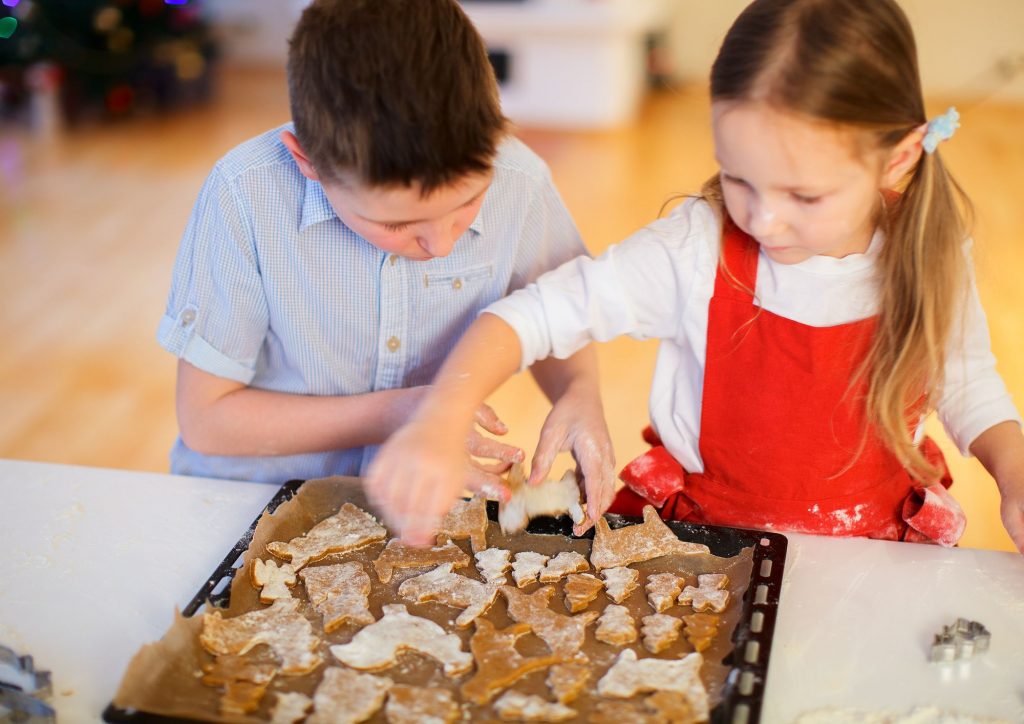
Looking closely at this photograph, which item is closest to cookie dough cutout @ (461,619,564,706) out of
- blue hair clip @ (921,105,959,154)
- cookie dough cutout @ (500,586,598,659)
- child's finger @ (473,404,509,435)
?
cookie dough cutout @ (500,586,598,659)

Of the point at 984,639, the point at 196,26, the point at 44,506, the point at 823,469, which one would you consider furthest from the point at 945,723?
the point at 196,26

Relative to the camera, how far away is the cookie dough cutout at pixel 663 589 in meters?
0.87

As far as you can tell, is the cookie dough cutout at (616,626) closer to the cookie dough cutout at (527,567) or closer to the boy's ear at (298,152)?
the cookie dough cutout at (527,567)

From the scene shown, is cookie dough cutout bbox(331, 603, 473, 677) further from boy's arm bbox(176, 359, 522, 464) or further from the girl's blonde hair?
the girl's blonde hair

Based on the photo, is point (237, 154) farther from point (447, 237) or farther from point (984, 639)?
point (984, 639)

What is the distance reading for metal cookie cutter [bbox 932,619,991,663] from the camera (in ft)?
2.75

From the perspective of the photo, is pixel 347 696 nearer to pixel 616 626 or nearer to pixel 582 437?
pixel 616 626

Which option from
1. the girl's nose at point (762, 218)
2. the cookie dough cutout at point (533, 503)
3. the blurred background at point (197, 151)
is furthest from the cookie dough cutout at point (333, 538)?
the blurred background at point (197, 151)

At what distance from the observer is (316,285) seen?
1144 mm

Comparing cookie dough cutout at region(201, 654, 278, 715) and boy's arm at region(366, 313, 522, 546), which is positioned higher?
boy's arm at region(366, 313, 522, 546)

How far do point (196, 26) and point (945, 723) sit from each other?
503 centimetres

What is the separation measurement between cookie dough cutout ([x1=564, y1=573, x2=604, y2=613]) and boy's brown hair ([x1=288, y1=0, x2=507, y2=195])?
0.35m

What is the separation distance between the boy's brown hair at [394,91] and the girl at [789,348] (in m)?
0.21

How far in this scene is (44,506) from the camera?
1040mm
